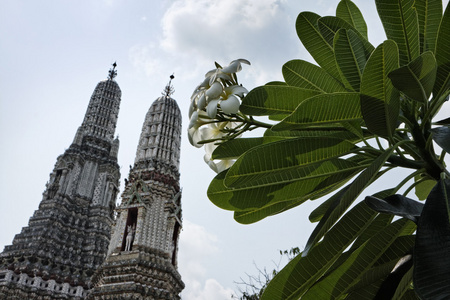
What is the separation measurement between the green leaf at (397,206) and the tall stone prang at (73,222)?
60.0ft

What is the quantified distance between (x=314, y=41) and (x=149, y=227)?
531 inches

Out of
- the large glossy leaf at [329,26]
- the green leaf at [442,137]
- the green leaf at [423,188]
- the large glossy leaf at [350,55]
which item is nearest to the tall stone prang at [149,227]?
the green leaf at [423,188]

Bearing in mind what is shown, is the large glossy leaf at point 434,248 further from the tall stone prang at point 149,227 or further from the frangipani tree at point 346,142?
the tall stone prang at point 149,227

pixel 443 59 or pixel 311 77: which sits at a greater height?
pixel 311 77

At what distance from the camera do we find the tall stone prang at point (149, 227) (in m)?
13.6

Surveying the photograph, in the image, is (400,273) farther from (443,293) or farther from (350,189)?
(443,293)

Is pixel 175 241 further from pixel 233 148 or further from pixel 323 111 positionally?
pixel 323 111

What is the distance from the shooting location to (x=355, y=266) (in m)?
1.59

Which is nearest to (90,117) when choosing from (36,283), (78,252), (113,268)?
(78,252)

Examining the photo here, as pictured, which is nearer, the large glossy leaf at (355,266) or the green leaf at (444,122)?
the large glossy leaf at (355,266)

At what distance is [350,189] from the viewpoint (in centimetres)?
142

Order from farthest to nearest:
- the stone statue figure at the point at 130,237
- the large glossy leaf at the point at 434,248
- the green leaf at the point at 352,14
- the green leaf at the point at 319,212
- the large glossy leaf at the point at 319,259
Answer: the stone statue figure at the point at 130,237
the green leaf at the point at 352,14
the green leaf at the point at 319,212
the large glossy leaf at the point at 319,259
the large glossy leaf at the point at 434,248

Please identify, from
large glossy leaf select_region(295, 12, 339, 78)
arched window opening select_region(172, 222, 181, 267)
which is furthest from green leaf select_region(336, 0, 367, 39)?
arched window opening select_region(172, 222, 181, 267)

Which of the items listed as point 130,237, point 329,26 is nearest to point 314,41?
point 329,26
